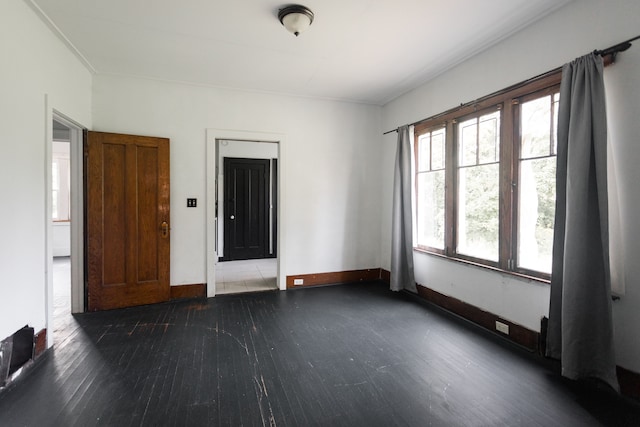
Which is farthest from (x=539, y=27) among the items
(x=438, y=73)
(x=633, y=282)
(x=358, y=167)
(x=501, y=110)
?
(x=358, y=167)

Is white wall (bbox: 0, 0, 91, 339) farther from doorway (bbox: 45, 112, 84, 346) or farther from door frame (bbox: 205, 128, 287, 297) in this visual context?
door frame (bbox: 205, 128, 287, 297)

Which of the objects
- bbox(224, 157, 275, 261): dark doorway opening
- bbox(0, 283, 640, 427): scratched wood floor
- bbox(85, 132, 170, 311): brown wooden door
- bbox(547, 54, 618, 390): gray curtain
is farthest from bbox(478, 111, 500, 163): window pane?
bbox(224, 157, 275, 261): dark doorway opening

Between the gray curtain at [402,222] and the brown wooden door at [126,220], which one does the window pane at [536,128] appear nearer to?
the gray curtain at [402,222]

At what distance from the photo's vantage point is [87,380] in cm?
209

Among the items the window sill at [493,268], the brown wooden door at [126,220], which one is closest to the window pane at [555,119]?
the window sill at [493,268]

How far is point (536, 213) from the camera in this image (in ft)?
8.31

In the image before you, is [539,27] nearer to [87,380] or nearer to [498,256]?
[498,256]

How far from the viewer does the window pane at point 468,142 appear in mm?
3096

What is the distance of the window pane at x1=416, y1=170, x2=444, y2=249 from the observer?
3.60 metres

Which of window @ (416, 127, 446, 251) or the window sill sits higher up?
window @ (416, 127, 446, 251)

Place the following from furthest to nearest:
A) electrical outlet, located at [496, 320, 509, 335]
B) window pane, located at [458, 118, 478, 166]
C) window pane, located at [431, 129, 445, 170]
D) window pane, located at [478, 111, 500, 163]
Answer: window pane, located at [431, 129, 445, 170], window pane, located at [458, 118, 478, 166], window pane, located at [478, 111, 500, 163], electrical outlet, located at [496, 320, 509, 335]

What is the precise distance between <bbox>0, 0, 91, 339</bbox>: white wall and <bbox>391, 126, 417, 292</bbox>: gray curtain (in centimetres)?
365

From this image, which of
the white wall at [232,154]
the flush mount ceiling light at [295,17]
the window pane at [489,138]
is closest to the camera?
the flush mount ceiling light at [295,17]

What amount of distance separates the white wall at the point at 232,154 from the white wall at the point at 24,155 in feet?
11.4
